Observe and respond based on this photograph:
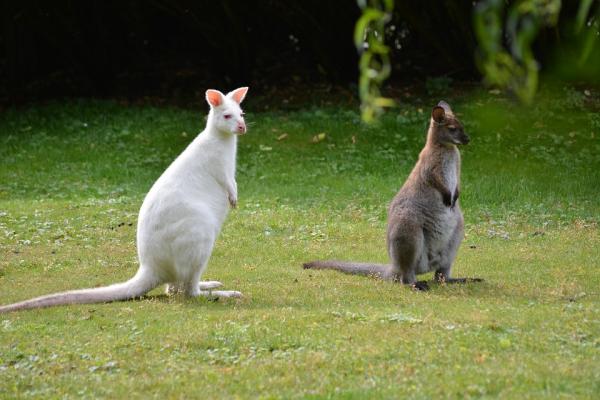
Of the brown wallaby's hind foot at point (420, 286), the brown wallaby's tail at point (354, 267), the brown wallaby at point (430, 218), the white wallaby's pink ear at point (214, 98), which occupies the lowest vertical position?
the brown wallaby's tail at point (354, 267)

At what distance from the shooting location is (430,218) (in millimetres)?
7664

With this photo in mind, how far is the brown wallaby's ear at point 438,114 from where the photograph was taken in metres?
7.95

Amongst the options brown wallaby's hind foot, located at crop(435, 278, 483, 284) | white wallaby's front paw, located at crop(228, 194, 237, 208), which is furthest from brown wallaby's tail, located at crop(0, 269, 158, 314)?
brown wallaby's hind foot, located at crop(435, 278, 483, 284)

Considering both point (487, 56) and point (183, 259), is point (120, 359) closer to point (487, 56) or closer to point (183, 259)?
point (183, 259)

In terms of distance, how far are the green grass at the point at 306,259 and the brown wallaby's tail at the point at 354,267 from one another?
119 mm

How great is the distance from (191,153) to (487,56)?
189 inches

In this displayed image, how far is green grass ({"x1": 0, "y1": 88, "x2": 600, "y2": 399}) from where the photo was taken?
514cm

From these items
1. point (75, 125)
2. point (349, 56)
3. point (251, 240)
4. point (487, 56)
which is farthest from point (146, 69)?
point (487, 56)

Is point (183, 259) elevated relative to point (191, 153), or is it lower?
lower

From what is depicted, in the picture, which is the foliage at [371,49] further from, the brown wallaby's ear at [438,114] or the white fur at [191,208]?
the brown wallaby's ear at [438,114]

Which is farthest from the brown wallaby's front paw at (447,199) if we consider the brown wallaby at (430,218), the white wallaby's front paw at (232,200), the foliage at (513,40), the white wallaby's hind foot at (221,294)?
the foliage at (513,40)

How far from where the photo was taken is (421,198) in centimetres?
772

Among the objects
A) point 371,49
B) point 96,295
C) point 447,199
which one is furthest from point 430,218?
point 371,49

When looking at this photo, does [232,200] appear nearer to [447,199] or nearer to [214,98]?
[214,98]
